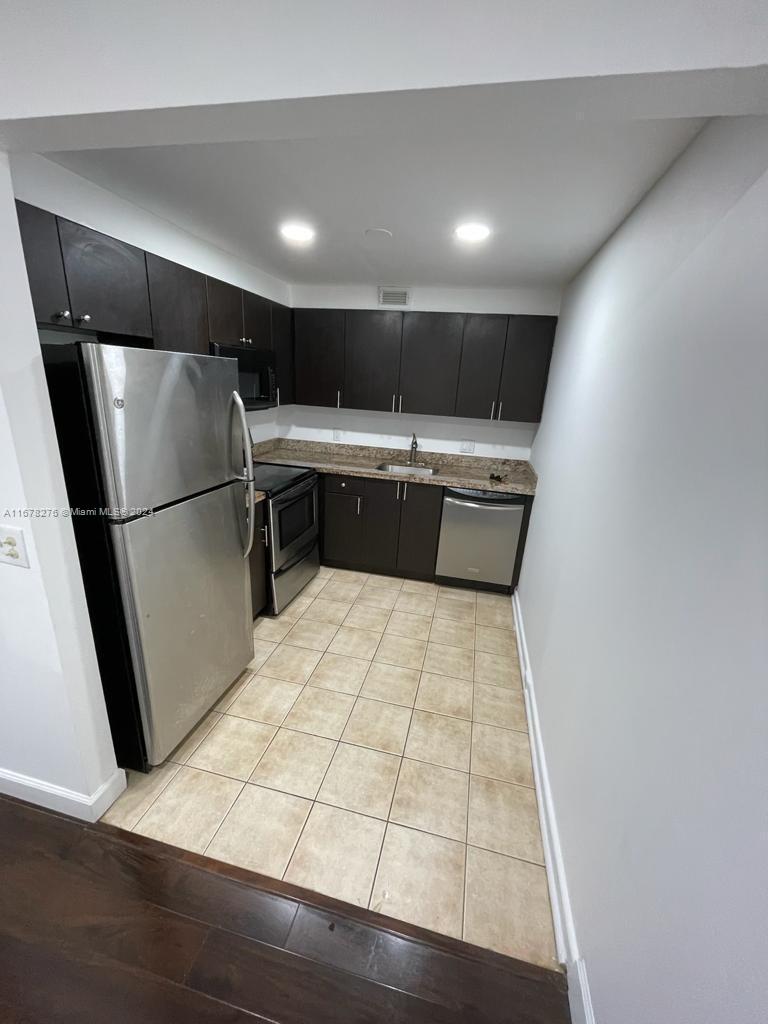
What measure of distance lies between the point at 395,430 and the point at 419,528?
1029 millimetres

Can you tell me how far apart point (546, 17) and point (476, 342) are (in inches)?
103

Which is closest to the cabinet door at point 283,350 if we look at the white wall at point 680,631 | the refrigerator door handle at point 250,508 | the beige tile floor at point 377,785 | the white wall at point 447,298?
the white wall at point 447,298

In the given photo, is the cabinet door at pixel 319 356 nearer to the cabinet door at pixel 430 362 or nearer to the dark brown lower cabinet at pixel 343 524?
the cabinet door at pixel 430 362

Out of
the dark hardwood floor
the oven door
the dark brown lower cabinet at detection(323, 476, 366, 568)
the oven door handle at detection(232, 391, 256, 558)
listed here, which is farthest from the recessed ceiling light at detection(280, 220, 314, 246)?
the dark hardwood floor

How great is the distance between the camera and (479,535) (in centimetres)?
311

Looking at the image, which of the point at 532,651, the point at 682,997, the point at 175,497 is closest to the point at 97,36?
the point at 175,497

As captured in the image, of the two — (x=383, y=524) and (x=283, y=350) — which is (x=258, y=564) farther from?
(x=283, y=350)

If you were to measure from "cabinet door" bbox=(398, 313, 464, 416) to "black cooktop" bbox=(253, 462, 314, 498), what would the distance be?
1.07 meters

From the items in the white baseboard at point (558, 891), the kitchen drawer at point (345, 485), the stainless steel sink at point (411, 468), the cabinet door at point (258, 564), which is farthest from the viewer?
the stainless steel sink at point (411, 468)

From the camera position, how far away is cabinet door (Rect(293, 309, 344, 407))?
3287 millimetres

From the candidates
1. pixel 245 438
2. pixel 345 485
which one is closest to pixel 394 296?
pixel 345 485

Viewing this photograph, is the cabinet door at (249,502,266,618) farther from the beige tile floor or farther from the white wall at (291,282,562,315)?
the white wall at (291,282,562,315)

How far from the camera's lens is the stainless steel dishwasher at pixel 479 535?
9.86 ft

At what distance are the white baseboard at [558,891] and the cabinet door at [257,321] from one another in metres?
2.87
